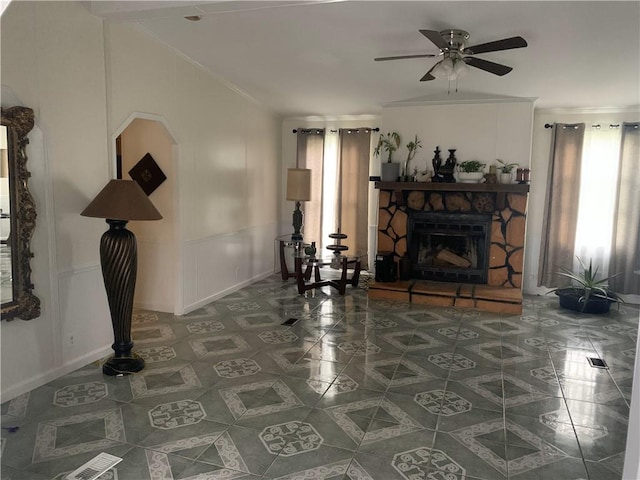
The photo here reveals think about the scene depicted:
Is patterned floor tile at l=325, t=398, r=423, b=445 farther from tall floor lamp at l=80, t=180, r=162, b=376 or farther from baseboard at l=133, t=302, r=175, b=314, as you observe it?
baseboard at l=133, t=302, r=175, b=314

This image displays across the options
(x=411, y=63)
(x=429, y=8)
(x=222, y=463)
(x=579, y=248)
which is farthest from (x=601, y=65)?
(x=222, y=463)

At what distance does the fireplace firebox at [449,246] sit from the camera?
19.6ft

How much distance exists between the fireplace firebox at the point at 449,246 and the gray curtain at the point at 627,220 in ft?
5.41

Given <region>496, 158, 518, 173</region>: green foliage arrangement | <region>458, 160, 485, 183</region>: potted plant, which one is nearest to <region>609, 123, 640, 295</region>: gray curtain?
<region>496, 158, 518, 173</region>: green foliage arrangement

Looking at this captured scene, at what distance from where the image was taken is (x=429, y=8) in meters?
3.26

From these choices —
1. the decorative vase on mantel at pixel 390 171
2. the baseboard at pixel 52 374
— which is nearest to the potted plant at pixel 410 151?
the decorative vase on mantel at pixel 390 171

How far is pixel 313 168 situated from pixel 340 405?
480cm

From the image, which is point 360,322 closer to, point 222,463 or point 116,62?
point 222,463

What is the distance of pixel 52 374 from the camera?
3418mm

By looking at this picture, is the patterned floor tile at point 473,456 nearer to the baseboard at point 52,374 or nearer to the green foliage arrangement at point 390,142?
the baseboard at point 52,374

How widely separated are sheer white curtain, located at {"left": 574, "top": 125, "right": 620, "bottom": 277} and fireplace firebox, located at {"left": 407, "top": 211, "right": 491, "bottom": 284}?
136 cm

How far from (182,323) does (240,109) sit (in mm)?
2867

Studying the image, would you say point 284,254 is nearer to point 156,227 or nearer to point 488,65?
point 156,227

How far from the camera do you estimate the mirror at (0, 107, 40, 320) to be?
9.82ft
